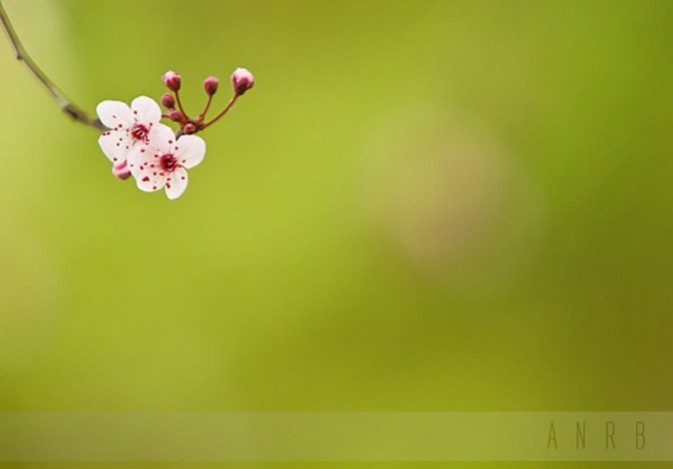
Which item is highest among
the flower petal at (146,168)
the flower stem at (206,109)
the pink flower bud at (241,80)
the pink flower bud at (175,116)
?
the pink flower bud at (241,80)

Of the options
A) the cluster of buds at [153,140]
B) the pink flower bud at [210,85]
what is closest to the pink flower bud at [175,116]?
the cluster of buds at [153,140]

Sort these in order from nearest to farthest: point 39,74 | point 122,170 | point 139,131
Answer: point 139,131
point 122,170
point 39,74

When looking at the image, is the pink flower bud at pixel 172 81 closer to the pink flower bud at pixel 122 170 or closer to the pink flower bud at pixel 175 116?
the pink flower bud at pixel 175 116

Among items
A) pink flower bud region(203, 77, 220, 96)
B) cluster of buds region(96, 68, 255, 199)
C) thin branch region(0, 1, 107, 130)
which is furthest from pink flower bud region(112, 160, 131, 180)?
pink flower bud region(203, 77, 220, 96)

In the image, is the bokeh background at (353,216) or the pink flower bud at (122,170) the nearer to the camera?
the pink flower bud at (122,170)

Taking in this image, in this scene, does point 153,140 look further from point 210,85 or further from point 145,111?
point 210,85

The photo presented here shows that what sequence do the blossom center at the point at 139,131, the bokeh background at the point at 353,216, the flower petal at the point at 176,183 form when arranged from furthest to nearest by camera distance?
the bokeh background at the point at 353,216 → the flower petal at the point at 176,183 → the blossom center at the point at 139,131

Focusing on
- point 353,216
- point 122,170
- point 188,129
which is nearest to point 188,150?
point 188,129
